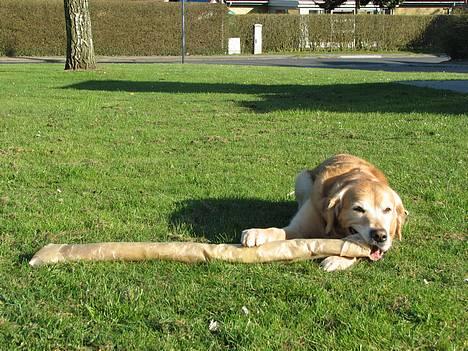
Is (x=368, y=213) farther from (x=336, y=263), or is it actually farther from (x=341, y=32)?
→ (x=341, y=32)

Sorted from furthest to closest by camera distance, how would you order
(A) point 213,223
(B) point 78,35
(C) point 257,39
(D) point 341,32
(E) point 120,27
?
1. (D) point 341,32
2. (C) point 257,39
3. (E) point 120,27
4. (B) point 78,35
5. (A) point 213,223

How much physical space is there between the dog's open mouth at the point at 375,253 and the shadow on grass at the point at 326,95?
7306mm

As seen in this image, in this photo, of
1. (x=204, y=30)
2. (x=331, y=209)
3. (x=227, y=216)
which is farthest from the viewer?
(x=204, y=30)

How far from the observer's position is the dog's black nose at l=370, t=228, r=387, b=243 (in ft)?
12.7

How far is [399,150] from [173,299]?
5.03 metres

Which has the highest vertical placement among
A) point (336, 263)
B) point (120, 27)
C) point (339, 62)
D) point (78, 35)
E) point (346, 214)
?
point (120, 27)

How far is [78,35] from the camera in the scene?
20203mm

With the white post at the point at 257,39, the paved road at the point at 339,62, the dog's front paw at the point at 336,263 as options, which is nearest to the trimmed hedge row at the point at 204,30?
the white post at the point at 257,39

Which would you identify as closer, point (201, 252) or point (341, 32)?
point (201, 252)

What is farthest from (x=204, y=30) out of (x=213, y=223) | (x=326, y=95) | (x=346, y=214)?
(x=346, y=214)

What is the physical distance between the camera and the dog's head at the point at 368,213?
3934mm

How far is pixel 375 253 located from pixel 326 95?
32.7 ft

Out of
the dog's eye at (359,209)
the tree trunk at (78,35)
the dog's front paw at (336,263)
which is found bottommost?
the dog's front paw at (336,263)

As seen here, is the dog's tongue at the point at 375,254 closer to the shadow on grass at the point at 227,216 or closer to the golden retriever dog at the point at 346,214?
the golden retriever dog at the point at 346,214
